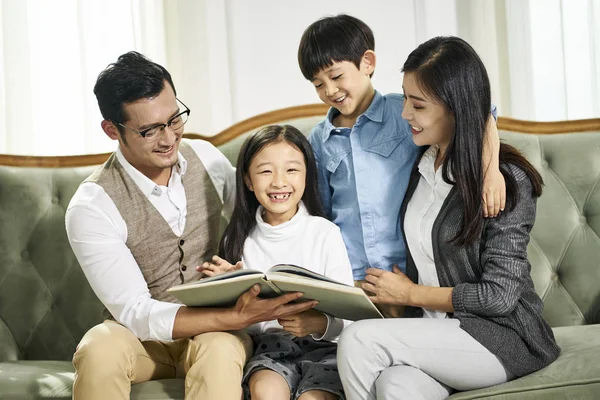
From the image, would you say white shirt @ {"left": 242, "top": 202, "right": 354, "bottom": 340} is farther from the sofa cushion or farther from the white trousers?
the sofa cushion

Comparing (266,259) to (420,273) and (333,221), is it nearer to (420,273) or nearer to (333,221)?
(333,221)

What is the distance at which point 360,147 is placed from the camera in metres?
2.19

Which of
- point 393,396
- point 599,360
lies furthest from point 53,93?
point 599,360

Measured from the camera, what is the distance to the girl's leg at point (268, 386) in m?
1.79

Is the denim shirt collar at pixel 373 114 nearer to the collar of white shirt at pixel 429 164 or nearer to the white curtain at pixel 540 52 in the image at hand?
the collar of white shirt at pixel 429 164

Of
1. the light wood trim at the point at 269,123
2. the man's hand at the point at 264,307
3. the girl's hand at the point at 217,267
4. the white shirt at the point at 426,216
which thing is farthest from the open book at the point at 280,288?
the light wood trim at the point at 269,123

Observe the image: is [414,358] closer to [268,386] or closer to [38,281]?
[268,386]

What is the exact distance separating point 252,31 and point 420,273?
1652 millimetres

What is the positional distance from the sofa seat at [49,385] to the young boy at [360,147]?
623 mm

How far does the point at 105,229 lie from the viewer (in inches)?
80.0

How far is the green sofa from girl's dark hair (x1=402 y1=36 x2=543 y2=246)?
2.15 feet

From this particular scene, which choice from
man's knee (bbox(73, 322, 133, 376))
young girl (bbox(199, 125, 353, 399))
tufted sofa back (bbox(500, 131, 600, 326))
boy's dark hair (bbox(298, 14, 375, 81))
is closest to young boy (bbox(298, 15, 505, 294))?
boy's dark hair (bbox(298, 14, 375, 81))

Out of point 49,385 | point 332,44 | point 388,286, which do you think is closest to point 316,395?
point 388,286

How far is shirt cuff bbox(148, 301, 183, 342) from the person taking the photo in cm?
188
